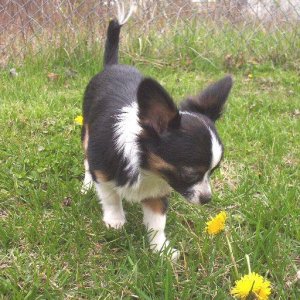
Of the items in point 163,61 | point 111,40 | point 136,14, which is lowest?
point 163,61

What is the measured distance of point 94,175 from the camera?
9.50 feet

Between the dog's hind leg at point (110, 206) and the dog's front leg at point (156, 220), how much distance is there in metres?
0.16

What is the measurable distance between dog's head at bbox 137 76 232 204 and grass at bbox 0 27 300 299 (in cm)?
33

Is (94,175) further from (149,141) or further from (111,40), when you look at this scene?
(111,40)

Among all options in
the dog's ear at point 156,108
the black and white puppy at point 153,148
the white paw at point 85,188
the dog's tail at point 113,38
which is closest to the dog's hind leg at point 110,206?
the black and white puppy at point 153,148

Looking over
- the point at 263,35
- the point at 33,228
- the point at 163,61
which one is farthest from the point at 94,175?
the point at 263,35

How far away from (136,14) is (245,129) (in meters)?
3.26

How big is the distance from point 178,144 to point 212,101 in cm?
39

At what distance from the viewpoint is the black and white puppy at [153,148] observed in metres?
2.41

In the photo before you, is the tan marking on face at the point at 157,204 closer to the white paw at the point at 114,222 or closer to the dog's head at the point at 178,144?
the white paw at the point at 114,222

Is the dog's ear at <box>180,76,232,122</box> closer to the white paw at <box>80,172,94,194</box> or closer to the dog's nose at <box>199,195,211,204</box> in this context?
the dog's nose at <box>199,195,211,204</box>

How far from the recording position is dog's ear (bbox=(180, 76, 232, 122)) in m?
2.68

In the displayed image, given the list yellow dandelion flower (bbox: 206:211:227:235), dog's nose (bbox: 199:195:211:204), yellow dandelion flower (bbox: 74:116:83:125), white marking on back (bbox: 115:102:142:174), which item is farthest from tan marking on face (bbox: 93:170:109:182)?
yellow dandelion flower (bbox: 74:116:83:125)

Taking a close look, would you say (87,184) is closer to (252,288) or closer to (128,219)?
(128,219)
